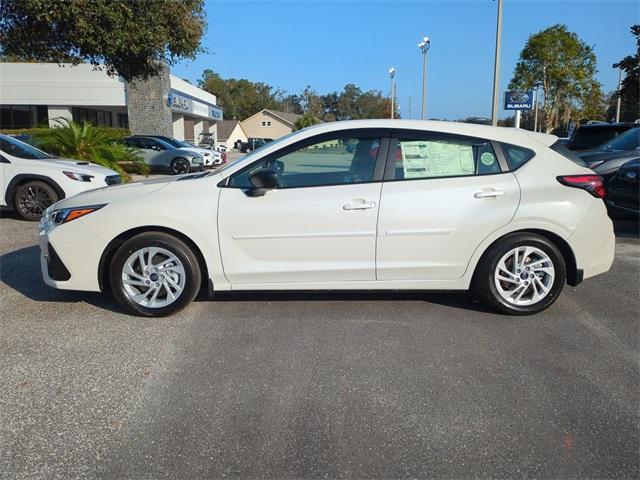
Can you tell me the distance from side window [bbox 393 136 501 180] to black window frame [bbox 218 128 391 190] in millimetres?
124

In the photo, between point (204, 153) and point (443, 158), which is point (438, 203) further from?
point (204, 153)

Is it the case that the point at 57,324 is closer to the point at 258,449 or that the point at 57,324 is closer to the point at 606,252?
the point at 258,449

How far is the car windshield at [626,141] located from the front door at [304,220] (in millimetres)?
7842

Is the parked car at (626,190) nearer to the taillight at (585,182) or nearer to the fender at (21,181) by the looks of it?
the taillight at (585,182)

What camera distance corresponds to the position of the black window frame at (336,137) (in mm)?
4539

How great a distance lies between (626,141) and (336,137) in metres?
8.29

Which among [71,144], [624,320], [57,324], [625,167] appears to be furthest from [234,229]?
[71,144]

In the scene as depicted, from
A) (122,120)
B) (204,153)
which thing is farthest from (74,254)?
(122,120)

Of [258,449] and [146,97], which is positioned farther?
[146,97]

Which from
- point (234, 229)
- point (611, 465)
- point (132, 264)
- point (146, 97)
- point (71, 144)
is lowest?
point (611, 465)

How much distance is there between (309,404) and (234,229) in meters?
1.76

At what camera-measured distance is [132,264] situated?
453 centimetres

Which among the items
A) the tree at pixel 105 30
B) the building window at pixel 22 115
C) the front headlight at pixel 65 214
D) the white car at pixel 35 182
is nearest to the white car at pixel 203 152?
the tree at pixel 105 30

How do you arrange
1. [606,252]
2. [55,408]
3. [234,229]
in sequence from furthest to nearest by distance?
[606,252] < [234,229] < [55,408]
